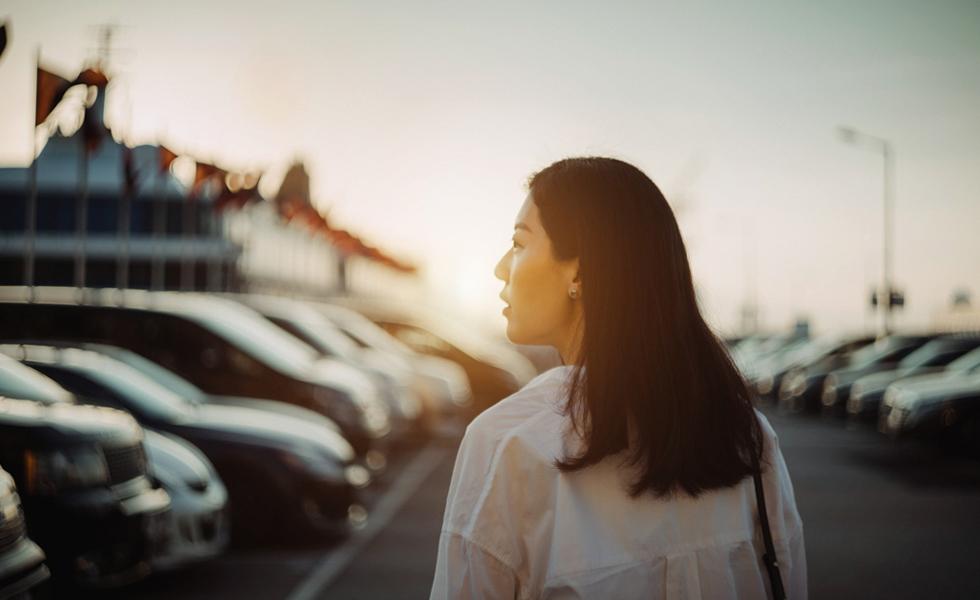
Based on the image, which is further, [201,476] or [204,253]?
[204,253]

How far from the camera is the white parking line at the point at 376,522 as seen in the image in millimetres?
7676

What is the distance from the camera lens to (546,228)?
6.89 feet

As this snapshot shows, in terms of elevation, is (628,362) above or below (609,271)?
below

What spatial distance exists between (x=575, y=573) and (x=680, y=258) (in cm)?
58

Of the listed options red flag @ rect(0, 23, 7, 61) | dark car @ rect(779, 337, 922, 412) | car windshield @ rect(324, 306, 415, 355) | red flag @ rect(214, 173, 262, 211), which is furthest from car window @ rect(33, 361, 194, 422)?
dark car @ rect(779, 337, 922, 412)

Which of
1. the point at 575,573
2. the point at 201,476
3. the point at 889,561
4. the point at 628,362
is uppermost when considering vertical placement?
the point at 628,362

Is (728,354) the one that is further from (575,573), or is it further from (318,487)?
(318,487)

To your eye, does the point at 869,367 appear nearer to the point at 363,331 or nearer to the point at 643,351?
the point at 363,331

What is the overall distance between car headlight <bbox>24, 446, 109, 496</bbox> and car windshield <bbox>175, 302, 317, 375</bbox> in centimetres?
479

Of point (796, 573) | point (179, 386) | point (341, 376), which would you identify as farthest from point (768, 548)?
point (341, 376)

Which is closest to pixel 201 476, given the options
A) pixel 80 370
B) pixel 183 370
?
pixel 80 370

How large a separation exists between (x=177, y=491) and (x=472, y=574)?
5.75 meters

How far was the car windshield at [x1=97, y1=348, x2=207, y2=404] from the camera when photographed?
31.2 ft

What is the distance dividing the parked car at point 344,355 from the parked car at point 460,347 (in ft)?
11.0
